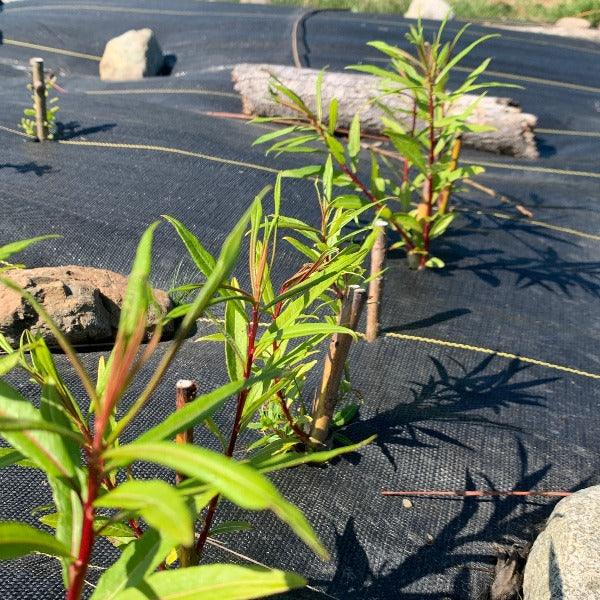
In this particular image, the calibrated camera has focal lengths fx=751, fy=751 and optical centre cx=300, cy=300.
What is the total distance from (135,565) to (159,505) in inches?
12.5

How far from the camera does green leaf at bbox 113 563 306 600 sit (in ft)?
2.77

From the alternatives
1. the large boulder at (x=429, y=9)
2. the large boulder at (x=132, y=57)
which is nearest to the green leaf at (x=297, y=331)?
the large boulder at (x=132, y=57)

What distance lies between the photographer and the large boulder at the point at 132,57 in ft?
21.8

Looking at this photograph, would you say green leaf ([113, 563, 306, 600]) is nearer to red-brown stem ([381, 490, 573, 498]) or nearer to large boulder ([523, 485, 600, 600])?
large boulder ([523, 485, 600, 600])

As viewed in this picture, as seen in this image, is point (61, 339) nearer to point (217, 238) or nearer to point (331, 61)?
point (217, 238)

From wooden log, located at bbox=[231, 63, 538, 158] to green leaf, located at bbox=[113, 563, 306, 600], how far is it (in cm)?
417

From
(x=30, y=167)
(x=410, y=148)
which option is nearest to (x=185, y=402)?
(x=410, y=148)

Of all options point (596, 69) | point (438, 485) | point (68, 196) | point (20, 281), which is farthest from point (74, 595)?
point (596, 69)

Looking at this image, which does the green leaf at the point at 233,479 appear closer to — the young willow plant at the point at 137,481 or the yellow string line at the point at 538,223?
the young willow plant at the point at 137,481

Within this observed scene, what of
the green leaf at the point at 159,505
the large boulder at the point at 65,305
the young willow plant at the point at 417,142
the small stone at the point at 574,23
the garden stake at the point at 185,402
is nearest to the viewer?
the green leaf at the point at 159,505

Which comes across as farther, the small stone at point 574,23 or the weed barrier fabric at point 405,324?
the small stone at point 574,23

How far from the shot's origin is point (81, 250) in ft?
10.4

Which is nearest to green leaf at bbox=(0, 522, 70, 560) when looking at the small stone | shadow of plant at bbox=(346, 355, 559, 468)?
shadow of plant at bbox=(346, 355, 559, 468)

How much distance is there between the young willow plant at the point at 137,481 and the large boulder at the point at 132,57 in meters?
6.12
